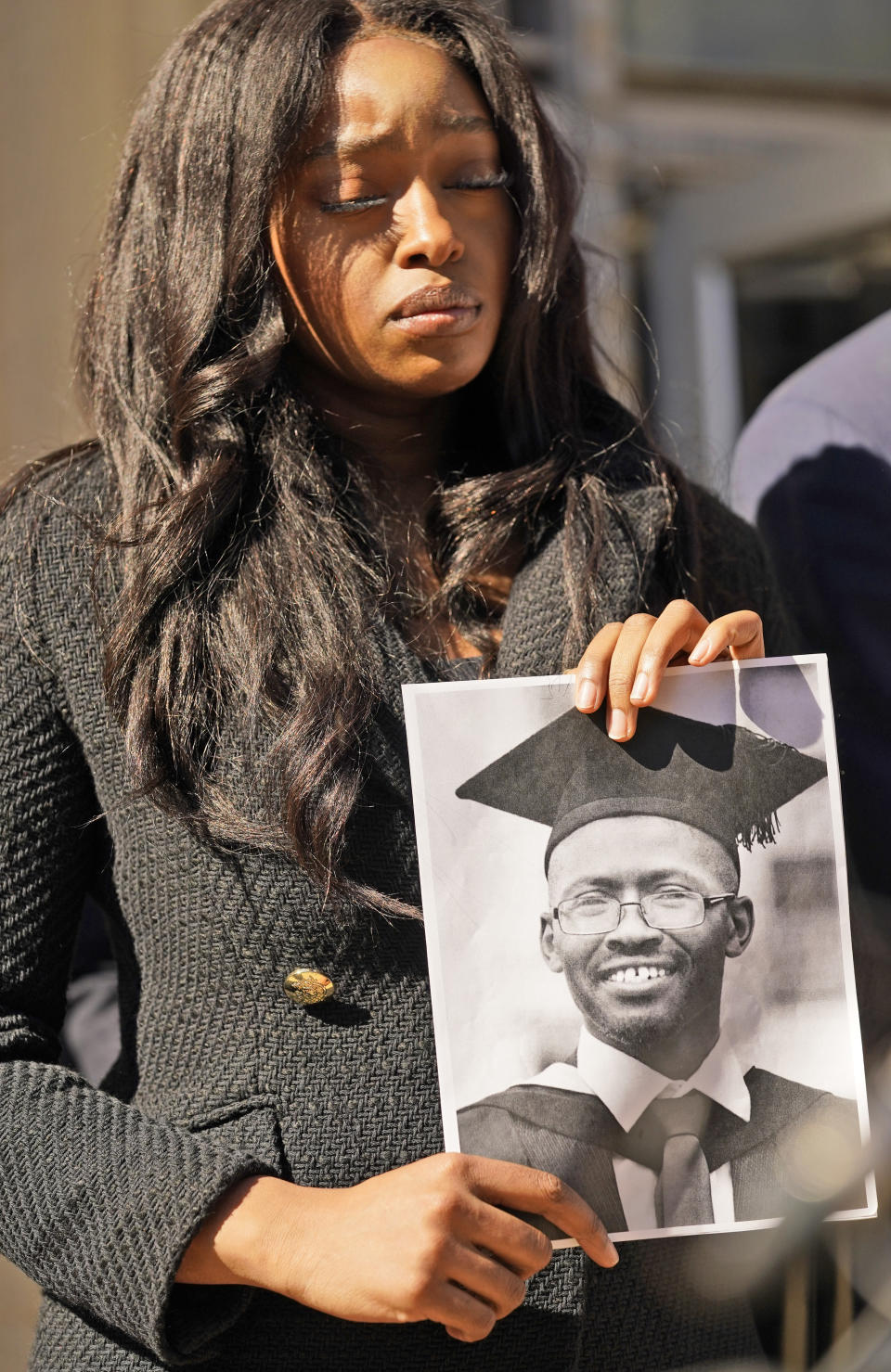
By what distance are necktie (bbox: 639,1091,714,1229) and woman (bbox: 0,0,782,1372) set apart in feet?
0.16

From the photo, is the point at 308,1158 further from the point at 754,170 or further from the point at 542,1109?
the point at 754,170

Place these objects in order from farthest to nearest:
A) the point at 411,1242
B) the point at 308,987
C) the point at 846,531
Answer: the point at 846,531
the point at 308,987
the point at 411,1242

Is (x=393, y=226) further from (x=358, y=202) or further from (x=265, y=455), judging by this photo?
(x=265, y=455)

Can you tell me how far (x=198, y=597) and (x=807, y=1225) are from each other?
0.56 meters

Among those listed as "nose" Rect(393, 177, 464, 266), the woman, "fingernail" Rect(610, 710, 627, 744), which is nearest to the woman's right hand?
the woman

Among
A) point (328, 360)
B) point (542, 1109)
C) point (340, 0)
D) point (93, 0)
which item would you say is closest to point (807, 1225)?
point (542, 1109)

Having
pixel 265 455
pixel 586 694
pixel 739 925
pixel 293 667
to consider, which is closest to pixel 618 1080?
pixel 739 925

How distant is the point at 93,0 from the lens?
2.27 m

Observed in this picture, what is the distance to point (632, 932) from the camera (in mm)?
845

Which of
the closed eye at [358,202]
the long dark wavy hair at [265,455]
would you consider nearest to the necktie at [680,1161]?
the long dark wavy hair at [265,455]

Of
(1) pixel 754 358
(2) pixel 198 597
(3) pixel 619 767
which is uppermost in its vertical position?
(1) pixel 754 358

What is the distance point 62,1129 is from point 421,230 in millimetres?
647

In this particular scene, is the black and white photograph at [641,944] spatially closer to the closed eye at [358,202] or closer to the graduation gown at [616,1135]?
the graduation gown at [616,1135]

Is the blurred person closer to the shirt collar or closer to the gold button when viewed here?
the shirt collar
